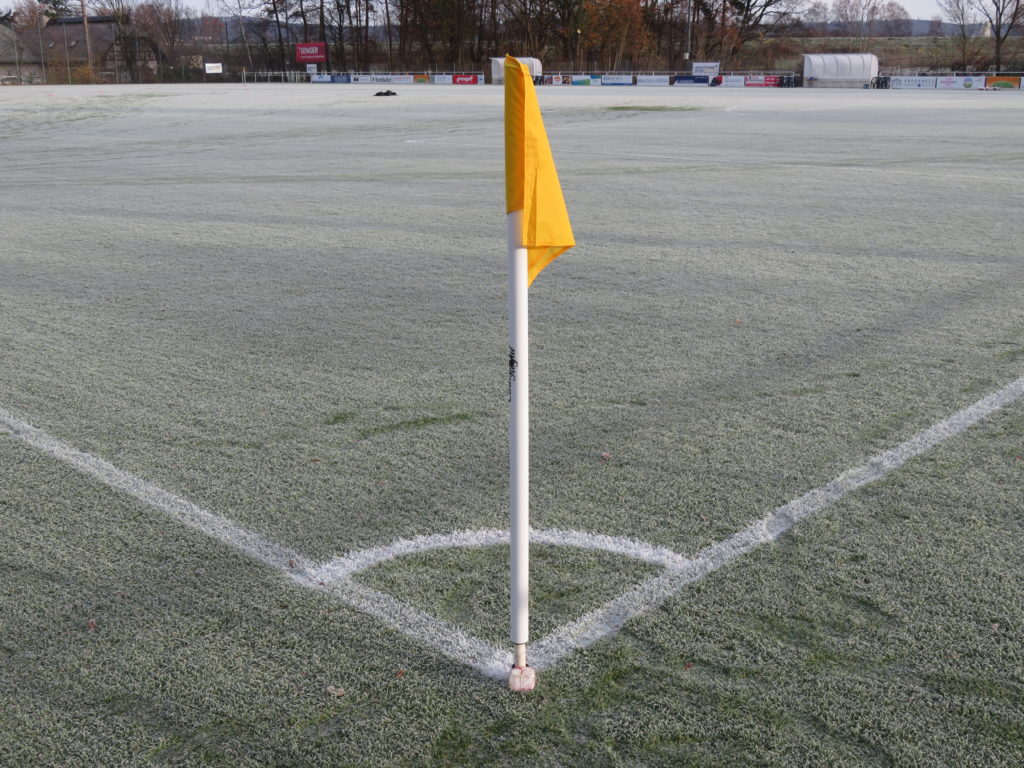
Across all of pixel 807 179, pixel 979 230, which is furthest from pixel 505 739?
pixel 807 179

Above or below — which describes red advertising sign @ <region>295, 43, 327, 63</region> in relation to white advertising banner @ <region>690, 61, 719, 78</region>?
above

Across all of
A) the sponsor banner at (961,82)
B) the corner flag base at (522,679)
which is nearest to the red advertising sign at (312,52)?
the sponsor banner at (961,82)

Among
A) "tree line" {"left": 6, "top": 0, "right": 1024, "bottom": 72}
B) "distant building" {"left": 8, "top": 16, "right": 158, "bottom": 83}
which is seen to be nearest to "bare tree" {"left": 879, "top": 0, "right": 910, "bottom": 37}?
"tree line" {"left": 6, "top": 0, "right": 1024, "bottom": 72}

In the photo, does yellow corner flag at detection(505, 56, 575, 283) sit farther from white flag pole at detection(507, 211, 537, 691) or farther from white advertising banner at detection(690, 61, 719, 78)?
white advertising banner at detection(690, 61, 719, 78)

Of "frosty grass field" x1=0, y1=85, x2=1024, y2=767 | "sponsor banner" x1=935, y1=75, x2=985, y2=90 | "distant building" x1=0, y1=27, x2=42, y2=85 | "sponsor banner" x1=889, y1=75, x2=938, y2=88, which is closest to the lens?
"frosty grass field" x1=0, y1=85, x2=1024, y2=767

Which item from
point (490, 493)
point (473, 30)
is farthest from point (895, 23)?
point (490, 493)

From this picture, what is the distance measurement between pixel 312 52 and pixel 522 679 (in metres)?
90.2

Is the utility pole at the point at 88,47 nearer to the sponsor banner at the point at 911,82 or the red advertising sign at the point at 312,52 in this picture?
the red advertising sign at the point at 312,52

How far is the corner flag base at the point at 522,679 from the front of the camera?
2.54m

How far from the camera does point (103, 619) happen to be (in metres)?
2.89

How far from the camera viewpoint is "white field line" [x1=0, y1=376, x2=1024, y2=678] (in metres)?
2.79

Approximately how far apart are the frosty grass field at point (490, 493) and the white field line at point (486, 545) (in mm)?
23

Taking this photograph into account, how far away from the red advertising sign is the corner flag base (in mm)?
89457

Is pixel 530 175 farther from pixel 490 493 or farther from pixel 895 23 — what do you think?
pixel 895 23
